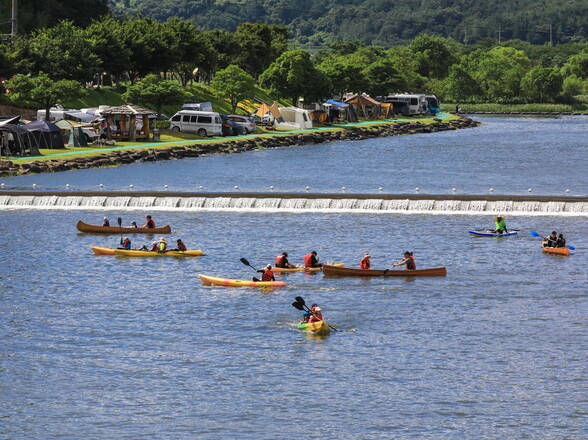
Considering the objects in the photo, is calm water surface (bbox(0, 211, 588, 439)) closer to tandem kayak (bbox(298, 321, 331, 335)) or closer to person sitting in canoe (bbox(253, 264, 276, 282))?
tandem kayak (bbox(298, 321, 331, 335))

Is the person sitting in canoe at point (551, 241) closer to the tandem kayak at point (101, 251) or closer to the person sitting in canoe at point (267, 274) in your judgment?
the person sitting in canoe at point (267, 274)

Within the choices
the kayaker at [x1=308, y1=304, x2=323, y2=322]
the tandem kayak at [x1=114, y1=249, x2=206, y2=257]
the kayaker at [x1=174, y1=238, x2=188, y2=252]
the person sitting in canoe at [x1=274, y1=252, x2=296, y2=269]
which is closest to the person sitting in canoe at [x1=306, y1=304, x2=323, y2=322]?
the kayaker at [x1=308, y1=304, x2=323, y2=322]

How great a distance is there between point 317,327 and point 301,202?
1570 inches

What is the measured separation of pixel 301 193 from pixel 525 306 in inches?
1586

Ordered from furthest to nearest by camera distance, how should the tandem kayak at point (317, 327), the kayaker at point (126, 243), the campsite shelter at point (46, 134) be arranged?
1. the campsite shelter at point (46, 134)
2. the kayaker at point (126, 243)
3. the tandem kayak at point (317, 327)

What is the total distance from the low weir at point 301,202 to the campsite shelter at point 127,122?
41.9 m

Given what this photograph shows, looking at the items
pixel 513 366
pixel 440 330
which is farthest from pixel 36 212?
pixel 513 366

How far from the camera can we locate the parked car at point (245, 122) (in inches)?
6484

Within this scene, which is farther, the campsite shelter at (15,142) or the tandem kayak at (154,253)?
the campsite shelter at (15,142)

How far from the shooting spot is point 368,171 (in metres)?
126

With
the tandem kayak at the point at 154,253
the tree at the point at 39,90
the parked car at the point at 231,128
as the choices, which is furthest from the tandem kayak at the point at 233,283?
the parked car at the point at 231,128

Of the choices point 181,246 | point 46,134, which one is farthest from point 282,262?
point 46,134

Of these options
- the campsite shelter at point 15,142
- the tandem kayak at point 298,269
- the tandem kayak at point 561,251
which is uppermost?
the campsite shelter at point 15,142

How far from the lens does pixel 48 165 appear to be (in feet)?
372
